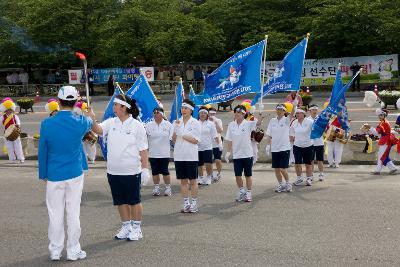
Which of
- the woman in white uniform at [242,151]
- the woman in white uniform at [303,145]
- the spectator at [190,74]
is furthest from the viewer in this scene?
the spectator at [190,74]

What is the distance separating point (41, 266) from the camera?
6.66 metres

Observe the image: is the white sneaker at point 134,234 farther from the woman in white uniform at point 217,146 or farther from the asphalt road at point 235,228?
the woman in white uniform at point 217,146

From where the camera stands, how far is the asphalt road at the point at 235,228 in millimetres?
6809

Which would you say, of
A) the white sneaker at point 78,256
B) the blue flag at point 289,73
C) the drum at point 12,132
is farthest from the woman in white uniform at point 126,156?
the drum at point 12,132

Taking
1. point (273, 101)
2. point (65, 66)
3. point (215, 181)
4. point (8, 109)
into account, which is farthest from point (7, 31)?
point (215, 181)

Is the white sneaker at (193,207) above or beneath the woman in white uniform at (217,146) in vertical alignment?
beneath

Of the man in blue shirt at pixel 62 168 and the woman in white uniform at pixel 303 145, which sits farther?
the woman in white uniform at pixel 303 145

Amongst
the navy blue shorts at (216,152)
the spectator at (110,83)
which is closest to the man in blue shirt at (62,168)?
the navy blue shorts at (216,152)

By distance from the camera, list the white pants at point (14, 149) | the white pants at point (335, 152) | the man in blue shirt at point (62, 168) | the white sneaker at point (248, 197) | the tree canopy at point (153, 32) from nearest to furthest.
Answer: the man in blue shirt at point (62, 168) → the white sneaker at point (248, 197) → the white pants at point (335, 152) → the white pants at point (14, 149) → the tree canopy at point (153, 32)

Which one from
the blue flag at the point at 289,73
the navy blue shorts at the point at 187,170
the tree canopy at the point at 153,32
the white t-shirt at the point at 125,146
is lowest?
the navy blue shorts at the point at 187,170

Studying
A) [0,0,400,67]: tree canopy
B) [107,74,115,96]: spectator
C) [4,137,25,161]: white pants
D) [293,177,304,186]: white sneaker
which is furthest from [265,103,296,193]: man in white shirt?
[107,74,115,96]: spectator

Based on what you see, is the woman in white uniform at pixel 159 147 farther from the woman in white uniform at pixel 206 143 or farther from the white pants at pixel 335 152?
the white pants at pixel 335 152

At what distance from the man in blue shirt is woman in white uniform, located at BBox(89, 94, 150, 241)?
583 mm

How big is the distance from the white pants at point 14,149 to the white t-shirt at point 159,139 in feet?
20.6
